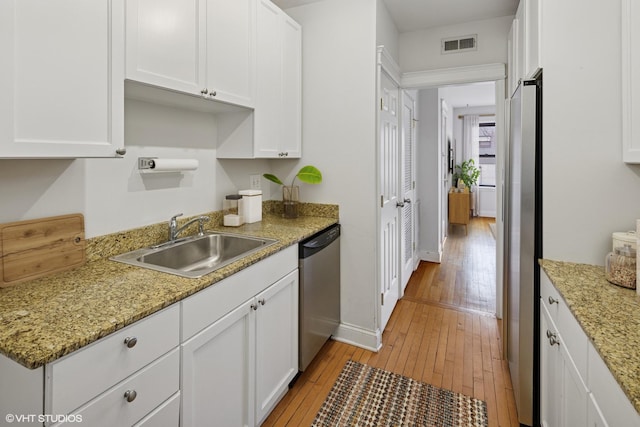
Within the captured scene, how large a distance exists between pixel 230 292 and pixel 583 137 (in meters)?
1.66

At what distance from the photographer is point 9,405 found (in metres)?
0.86

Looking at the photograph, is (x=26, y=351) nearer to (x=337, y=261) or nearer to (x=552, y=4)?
(x=337, y=261)

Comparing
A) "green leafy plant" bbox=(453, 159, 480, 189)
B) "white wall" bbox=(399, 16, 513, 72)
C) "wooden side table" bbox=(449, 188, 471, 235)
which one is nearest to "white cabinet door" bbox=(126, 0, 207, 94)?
"white wall" bbox=(399, 16, 513, 72)

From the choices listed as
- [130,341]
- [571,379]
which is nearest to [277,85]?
[130,341]

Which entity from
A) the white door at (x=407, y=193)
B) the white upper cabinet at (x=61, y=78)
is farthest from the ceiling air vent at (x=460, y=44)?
the white upper cabinet at (x=61, y=78)

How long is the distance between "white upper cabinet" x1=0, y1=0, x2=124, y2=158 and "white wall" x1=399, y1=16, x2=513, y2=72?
2531mm

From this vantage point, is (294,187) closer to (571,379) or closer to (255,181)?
(255,181)

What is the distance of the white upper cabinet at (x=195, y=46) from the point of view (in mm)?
1354

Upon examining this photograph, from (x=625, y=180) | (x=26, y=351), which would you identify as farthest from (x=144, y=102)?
(x=625, y=180)

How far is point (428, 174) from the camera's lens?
15.7 feet

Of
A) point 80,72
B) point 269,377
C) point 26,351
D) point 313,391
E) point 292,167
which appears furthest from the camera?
point 292,167

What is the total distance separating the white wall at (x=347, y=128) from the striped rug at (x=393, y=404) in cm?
44

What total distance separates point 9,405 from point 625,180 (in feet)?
7.36

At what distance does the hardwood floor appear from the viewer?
193 centimetres
